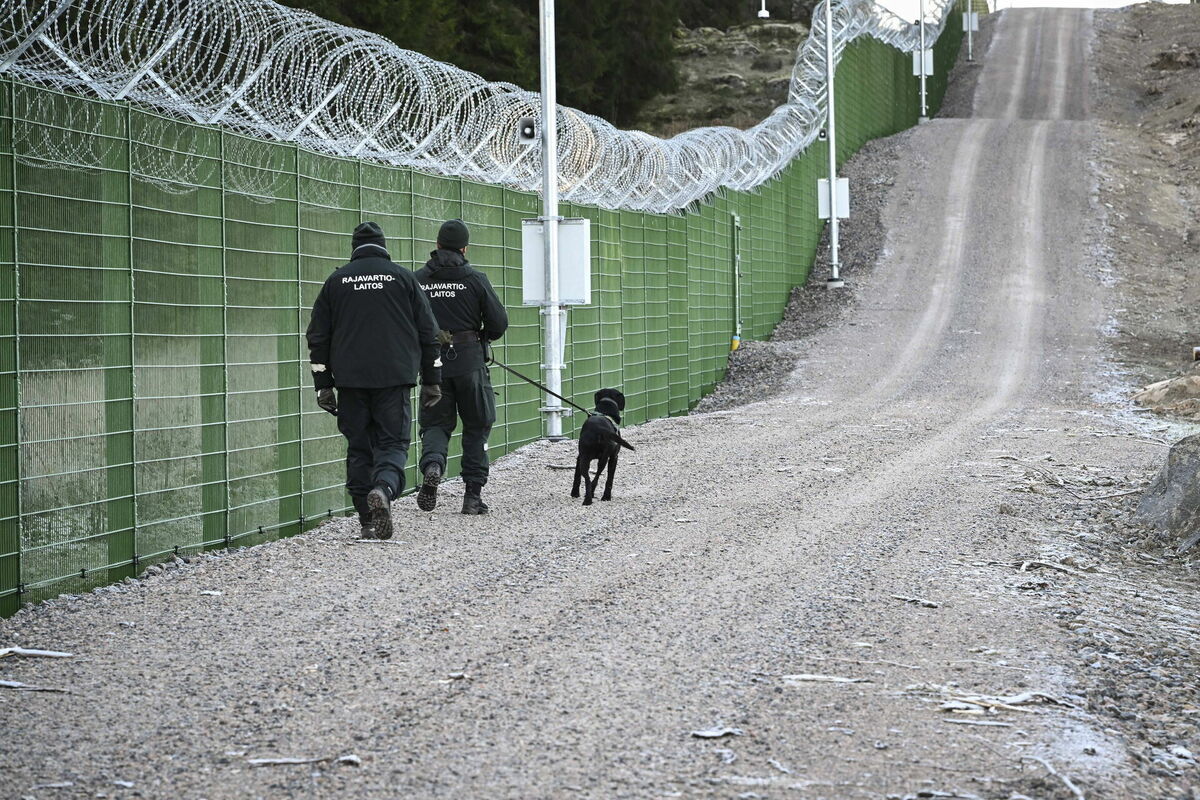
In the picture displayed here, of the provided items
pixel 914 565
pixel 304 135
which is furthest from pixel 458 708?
pixel 304 135

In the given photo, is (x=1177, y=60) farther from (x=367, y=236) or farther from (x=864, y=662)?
(x=864, y=662)

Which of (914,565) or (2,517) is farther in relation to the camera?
(914,565)

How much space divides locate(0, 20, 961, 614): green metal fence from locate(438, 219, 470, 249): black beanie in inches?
33.3

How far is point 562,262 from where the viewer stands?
13.1 m

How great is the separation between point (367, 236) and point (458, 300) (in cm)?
104

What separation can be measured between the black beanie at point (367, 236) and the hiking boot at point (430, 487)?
1.59 m

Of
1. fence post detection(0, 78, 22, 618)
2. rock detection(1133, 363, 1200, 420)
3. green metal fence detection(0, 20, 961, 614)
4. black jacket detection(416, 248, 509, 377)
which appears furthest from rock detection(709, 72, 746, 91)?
fence post detection(0, 78, 22, 618)

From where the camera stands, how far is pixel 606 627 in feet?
20.1

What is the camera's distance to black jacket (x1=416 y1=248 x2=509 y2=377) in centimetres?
923

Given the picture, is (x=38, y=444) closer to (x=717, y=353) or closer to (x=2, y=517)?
(x=2, y=517)

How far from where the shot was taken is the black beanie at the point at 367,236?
8367mm

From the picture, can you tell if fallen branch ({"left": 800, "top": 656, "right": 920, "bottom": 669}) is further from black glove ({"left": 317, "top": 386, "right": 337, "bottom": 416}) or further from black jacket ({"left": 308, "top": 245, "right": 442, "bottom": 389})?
black glove ({"left": 317, "top": 386, "right": 337, "bottom": 416})

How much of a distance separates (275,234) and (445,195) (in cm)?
279

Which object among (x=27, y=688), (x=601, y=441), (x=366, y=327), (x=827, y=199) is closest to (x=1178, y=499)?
(x=601, y=441)
